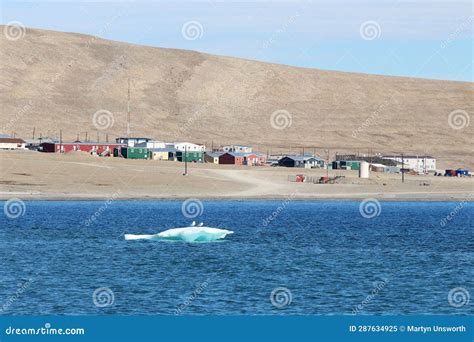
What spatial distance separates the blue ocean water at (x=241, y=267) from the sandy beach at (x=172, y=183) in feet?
103

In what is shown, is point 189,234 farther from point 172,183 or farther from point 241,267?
point 172,183

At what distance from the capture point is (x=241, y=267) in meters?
65.6

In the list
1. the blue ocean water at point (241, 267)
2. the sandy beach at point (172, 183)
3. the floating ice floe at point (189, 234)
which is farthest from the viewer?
the sandy beach at point (172, 183)

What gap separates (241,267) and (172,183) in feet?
311

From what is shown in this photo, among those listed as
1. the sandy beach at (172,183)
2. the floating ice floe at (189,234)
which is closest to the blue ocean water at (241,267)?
the floating ice floe at (189,234)

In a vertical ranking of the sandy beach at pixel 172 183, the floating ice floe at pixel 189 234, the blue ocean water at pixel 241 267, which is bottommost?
the blue ocean water at pixel 241 267

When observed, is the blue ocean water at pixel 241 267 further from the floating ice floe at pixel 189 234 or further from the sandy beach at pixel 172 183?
the sandy beach at pixel 172 183

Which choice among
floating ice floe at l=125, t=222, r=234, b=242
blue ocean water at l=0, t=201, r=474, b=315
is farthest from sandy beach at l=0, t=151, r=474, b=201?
floating ice floe at l=125, t=222, r=234, b=242

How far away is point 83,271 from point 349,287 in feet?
53.9

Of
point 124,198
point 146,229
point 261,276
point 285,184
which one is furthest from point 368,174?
point 261,276

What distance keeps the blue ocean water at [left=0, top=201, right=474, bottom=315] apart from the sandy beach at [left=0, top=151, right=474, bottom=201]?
103 feet

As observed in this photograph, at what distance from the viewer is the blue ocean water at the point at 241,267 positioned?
49.9m

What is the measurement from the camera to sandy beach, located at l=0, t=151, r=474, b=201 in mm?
151125

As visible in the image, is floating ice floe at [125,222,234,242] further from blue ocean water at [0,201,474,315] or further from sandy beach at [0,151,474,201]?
sandy beach at [0,151,474,201]
